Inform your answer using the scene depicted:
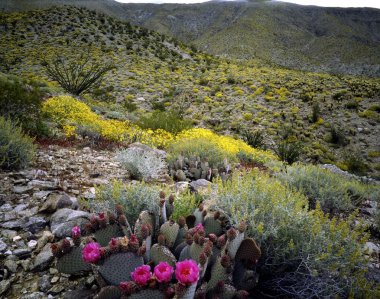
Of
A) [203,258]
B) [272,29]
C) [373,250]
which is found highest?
[272,29]

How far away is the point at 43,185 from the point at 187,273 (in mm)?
2856

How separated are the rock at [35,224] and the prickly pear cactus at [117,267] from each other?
135 centimetres

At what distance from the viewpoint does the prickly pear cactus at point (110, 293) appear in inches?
64.5

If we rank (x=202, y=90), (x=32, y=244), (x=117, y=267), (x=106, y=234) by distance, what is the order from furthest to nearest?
(x=202, y=90) → (x=32, y=244) → (x=106, y=234) → (x=117, y=267)

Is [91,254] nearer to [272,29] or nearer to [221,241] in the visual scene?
[221,241]

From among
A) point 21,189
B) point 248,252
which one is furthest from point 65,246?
point 21,189

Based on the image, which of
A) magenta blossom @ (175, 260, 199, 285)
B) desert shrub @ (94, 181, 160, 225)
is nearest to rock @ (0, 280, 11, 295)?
desert shrub @ (94, 181, 160, 225)

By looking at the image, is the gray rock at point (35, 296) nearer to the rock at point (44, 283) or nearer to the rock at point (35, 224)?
the rock at point (44, 283)

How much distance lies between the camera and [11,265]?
2.20m

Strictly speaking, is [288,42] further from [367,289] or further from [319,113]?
[367,289]

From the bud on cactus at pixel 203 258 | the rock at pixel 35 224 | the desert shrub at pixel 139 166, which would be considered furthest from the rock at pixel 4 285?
the desert shrub at pixel 139 166

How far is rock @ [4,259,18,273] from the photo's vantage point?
2.17m

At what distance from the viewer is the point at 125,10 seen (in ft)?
320

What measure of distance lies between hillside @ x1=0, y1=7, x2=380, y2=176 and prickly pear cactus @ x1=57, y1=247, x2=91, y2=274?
948cm
